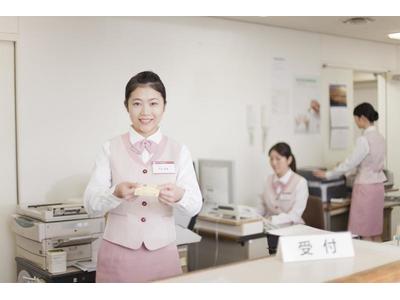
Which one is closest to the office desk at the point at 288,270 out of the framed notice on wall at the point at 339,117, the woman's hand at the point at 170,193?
the woman's hand at the point at 170,193

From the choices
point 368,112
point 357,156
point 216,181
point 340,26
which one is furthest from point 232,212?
point 340,26

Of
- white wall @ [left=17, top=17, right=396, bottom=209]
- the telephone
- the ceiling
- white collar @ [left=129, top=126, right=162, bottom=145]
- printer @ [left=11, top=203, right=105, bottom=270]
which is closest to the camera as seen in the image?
white collar @ [left=129, top=126, right=162, bottom=145]

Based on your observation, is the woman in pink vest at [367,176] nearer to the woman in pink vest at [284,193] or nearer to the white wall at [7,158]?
the woman in pink vest at [284,193]

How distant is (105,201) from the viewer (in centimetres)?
169

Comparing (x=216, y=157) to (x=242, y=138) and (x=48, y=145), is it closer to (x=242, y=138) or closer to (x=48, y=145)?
(x=242, y=138)

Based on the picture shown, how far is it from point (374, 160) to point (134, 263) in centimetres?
178

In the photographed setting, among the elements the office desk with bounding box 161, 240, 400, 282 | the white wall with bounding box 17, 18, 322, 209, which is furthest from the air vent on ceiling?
the office desk with bounding box 161, 240, 400, 282

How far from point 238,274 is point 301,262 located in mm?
208

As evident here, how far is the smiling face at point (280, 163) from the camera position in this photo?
10.5 ft

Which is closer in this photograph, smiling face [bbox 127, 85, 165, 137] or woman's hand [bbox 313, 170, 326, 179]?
smiling face [bbox 127, 85, 165, 137]

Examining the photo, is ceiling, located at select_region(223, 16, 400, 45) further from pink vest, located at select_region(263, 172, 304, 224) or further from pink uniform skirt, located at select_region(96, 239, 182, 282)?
pink uniform skirt, located at select_region(96, 239, 182, 282)

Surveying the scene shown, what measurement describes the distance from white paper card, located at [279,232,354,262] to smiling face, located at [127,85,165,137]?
0.60 meters

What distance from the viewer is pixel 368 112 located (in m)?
2.88

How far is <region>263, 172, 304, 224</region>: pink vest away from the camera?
10.3 ft
